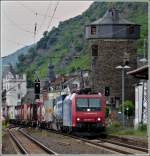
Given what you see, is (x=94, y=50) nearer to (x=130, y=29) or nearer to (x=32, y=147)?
(x=130, y=29)

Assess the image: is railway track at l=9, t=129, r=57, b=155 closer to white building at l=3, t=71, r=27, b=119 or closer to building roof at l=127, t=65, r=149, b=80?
building roof at l=127, t=65, r=149, b=80

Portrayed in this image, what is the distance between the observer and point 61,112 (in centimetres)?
4931

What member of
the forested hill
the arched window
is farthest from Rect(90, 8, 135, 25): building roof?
the forested hill

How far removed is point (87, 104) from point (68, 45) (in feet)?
376

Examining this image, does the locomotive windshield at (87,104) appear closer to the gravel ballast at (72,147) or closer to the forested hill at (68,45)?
the gravel ballast at (72,147)

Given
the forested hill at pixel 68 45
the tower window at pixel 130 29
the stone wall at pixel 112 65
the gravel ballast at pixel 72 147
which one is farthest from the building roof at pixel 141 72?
the forested hill at pixel 68 45

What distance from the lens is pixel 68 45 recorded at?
156 meters

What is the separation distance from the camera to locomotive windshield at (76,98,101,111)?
42.0 m

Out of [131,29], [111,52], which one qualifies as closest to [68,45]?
[131,29]

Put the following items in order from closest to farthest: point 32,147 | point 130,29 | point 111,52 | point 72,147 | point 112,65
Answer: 1. point 72,147
2. point 32,147
3. point 112,65
4. point 111,52
5. point 130,29

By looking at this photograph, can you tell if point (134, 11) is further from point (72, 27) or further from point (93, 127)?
point (93, 127)

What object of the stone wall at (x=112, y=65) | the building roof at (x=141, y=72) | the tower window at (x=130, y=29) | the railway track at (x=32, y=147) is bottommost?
the railway track at (x=32, y=147)

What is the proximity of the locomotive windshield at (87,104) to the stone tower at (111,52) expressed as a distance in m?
47.9

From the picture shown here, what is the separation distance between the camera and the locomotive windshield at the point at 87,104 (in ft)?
138
